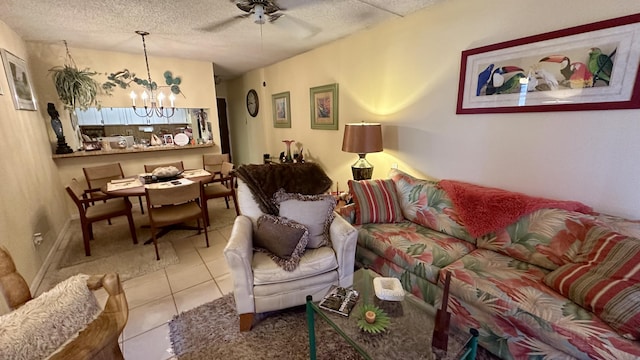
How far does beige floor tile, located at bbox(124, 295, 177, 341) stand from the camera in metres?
1.74

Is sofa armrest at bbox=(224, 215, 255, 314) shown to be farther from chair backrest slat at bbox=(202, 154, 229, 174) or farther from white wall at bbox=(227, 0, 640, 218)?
chair backrest slat at bbox=(202, 154, 229, 174)

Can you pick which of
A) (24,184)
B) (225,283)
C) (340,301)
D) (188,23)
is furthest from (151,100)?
(340,301)

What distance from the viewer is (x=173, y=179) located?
3082 mm

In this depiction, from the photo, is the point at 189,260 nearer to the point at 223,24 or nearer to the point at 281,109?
the point at 223,24

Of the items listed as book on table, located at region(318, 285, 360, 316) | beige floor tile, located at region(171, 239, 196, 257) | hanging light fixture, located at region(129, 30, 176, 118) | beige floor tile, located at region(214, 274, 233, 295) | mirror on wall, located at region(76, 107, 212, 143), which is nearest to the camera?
book on table, located at region(318, 285, 360, 316)

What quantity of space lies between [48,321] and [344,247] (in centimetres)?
146

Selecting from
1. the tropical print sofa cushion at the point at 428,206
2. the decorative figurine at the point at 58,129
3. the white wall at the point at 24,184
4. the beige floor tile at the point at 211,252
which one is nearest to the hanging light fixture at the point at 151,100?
the decorative figurine at the point at 58,129

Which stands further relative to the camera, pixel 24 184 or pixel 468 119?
Result: pixel 24 184

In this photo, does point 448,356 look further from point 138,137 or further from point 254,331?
point 138,137

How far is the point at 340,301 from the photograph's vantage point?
1.39 meters

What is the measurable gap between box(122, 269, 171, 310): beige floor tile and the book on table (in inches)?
58.0

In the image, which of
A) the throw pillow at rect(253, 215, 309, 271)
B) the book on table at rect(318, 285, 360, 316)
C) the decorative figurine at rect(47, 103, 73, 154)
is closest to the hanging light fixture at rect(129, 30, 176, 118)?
the decorative figurine at rect(47, 103, 73, 154)

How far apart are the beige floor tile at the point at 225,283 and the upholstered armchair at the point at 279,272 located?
0.50 meters

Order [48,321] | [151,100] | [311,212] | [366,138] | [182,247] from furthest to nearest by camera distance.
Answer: [151,100], [182,247], [366,138], [311,212], [48,321]
